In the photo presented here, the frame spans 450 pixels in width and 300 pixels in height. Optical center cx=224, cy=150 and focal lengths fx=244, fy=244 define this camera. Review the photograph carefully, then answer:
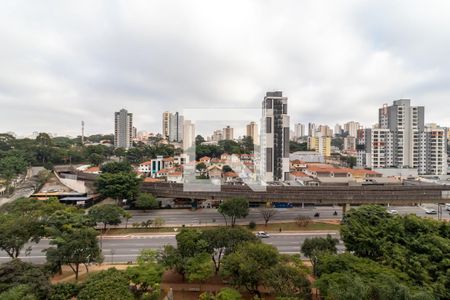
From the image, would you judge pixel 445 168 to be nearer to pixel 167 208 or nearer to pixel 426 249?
pixel 426 249

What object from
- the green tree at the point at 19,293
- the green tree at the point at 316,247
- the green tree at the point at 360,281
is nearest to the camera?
the green tree at the point at 360,281

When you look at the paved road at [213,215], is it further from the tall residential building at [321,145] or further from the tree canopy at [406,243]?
the tall residential building at [321,145]

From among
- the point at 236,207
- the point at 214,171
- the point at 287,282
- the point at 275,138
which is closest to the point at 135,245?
the point at 236,207

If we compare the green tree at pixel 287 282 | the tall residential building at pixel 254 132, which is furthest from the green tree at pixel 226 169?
the green tree at pixel 287 282

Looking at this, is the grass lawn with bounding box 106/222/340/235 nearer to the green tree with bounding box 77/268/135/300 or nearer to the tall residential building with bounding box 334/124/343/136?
the green tree with bounding box 77/268/135/300

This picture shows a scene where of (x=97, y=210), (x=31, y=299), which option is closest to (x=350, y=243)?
(x=31, y=299)

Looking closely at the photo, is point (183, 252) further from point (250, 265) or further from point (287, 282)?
Answer: point (287, 282)

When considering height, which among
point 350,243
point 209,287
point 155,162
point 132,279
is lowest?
point 209,287
